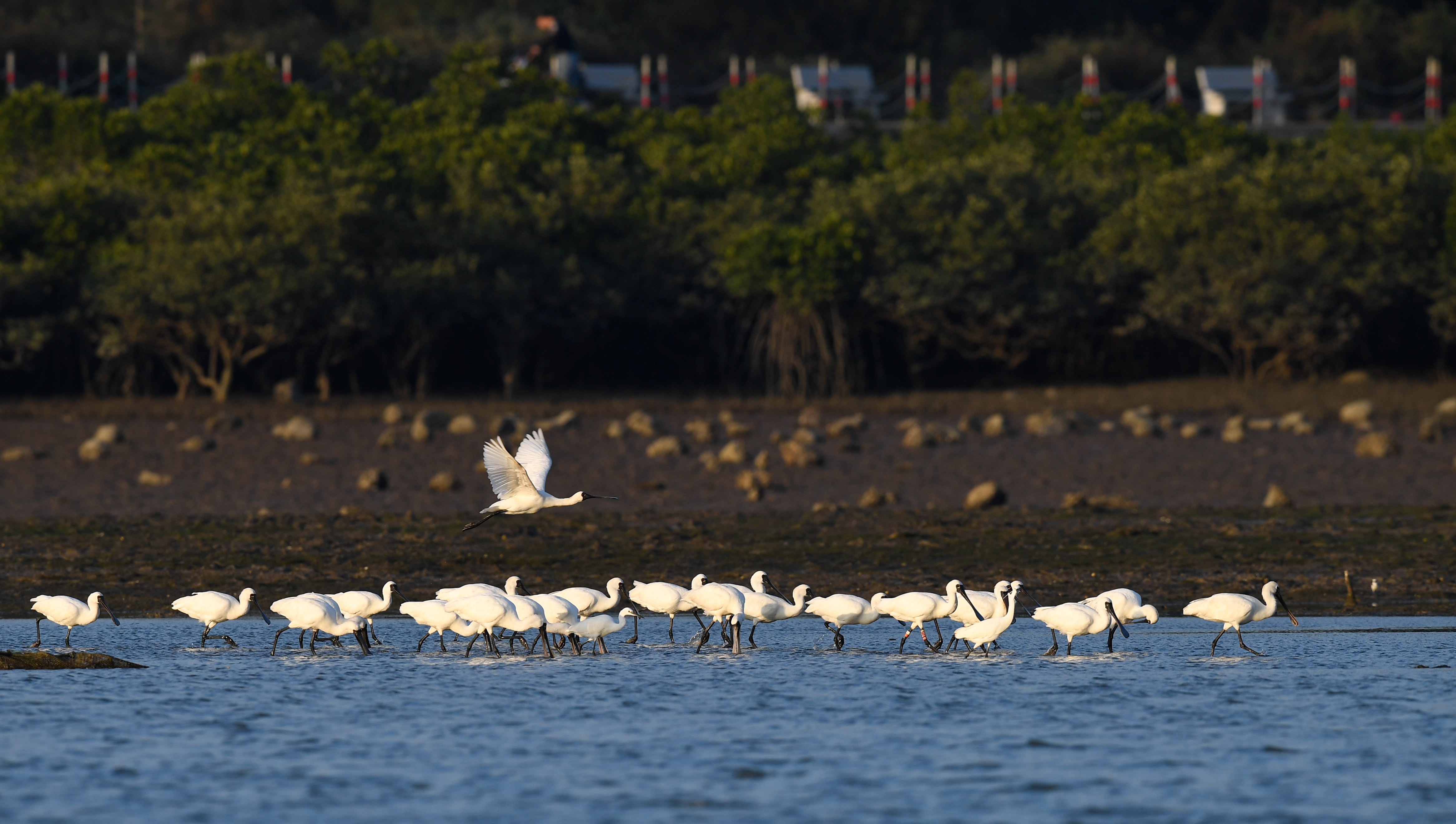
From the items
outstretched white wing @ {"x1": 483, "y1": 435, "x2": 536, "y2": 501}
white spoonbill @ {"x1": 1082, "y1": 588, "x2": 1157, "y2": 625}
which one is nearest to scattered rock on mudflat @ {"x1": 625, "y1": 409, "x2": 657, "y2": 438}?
outstretched white wing @ {"x1": 483, "y1": 435, "x2": 536, "y2": 501}

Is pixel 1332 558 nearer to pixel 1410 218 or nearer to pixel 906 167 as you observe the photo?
pixel 1410 218

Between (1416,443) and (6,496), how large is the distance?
2187cm

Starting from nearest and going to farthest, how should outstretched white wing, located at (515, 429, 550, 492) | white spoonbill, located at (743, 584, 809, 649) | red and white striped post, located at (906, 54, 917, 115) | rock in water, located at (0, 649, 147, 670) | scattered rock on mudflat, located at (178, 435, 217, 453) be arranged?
1. rock in water, located at (0, 649, 147, 670)
2. white spoonbill, located at (743, 584, 809, 649)
3. outstretched white wing, located at (515, 429, 550, 492)
4. scattered rock on mudflat, located at (178, 435, 217, 453)
5. red and white striped post, located at (906, 54, 917, 115)

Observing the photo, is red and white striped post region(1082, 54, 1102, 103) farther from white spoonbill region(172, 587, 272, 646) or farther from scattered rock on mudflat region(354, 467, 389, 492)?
white spoonbill region(172, 587, 272, 646)

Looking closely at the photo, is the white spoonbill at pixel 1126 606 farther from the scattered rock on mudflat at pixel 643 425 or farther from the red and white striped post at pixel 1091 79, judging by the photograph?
the red and white striped post at pixel 1091 79

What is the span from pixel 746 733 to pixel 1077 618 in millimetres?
3756

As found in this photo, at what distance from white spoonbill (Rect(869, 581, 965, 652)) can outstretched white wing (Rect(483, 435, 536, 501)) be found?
9.98 feet

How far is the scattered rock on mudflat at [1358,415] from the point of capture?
36.7 m

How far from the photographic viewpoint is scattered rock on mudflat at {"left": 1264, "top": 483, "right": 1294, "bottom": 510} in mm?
26141

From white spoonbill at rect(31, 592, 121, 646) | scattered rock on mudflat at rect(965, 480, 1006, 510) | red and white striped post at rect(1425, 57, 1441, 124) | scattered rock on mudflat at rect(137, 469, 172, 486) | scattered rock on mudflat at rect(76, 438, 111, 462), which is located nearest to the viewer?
white spoonbill at rect(31, 592, 121, 646)

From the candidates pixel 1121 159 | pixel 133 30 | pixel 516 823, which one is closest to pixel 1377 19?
pixel 1121 159

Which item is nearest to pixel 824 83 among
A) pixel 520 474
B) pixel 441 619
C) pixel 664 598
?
pixel 520 474

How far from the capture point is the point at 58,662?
48.5 feet

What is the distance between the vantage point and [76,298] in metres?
47.2
